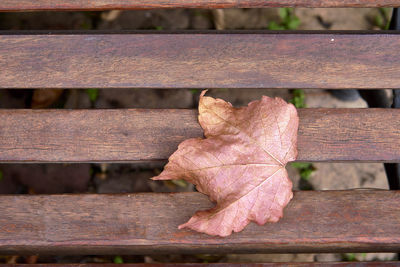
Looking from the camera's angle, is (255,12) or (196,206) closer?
(196,206)

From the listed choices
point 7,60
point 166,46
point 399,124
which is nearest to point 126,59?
point 166,46

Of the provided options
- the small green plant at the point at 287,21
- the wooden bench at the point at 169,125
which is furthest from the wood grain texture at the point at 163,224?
the small green plant at the point at 287,21

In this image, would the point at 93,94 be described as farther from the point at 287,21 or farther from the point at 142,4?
the point at 287,21

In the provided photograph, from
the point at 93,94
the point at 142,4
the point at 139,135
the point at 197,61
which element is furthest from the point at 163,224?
the point at 93,94

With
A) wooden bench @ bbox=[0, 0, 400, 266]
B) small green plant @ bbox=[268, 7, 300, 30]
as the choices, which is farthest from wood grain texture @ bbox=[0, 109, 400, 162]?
small green plant @ bbox=[268, 7, 300, 30]

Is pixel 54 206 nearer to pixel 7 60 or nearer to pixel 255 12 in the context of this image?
pixel 7 60

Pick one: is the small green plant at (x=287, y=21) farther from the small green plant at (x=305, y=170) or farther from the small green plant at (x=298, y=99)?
the small green plant at (x=305, y=170)
